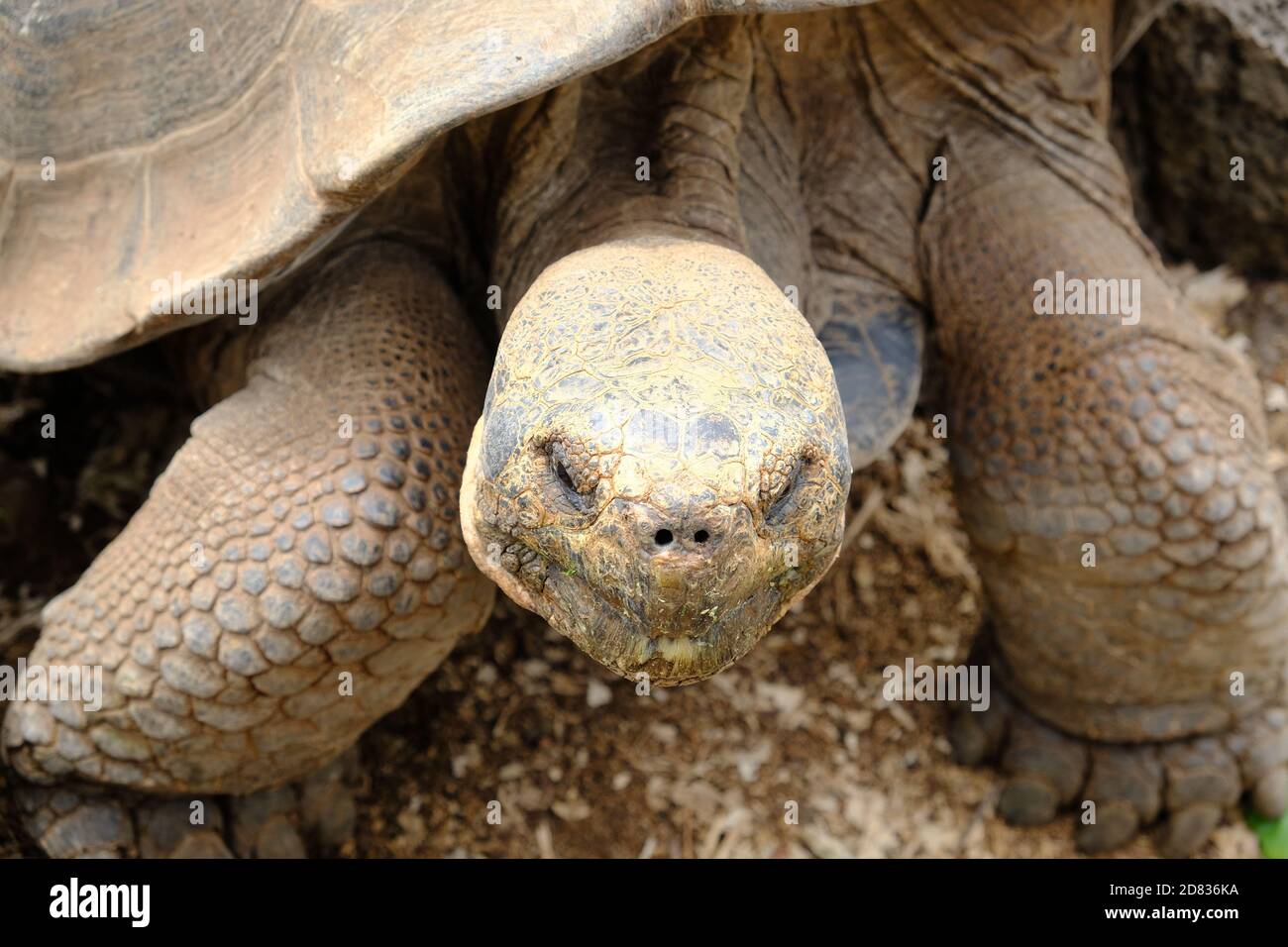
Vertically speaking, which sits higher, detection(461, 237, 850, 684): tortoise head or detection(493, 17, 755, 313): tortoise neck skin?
detection(493, 17, 755, 313): tortoise neck skin

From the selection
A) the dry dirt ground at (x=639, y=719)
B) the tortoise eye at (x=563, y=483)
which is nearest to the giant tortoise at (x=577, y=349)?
the tortoise eye at (x=563, y=483)

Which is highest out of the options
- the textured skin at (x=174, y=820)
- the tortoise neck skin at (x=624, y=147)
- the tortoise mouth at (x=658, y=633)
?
the tortoise neck skin at (x=624, y=147)

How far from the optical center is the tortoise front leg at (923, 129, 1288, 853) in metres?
2.87

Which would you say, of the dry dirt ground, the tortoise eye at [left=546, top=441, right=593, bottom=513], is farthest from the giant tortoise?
the dry dirt ground

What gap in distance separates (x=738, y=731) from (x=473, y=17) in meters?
1.84

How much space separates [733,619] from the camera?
194 centimetres

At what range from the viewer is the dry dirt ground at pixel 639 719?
3232mm

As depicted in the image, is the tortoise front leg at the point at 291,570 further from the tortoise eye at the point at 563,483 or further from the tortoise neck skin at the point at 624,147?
the tortoise eye at the point at 563,483

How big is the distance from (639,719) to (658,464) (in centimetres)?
175

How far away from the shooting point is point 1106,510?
2887 mm

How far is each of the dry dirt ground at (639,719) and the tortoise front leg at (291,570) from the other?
17.4 inches

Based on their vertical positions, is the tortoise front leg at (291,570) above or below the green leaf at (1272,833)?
above

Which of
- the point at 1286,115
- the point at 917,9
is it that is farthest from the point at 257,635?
the point at 1286,115

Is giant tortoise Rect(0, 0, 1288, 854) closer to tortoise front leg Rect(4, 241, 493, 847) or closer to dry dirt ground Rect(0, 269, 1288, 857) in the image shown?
tortoise front leg Rect(4, 241, 493, 847)
